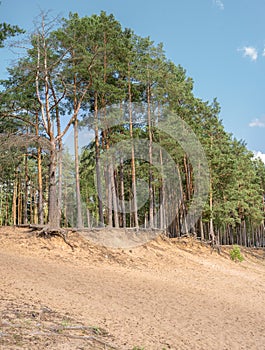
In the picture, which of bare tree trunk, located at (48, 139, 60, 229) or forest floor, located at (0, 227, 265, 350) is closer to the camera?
forest floor, located at (0, 227, 265, 350)

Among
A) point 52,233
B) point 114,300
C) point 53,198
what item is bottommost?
point 114,300

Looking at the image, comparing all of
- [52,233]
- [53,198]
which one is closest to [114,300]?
[52,233]

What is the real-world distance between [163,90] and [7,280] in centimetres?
1666

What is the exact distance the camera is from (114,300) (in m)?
8.78

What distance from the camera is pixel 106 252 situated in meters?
15.0

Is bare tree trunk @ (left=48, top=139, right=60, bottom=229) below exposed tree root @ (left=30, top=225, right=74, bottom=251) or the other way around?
the other way around

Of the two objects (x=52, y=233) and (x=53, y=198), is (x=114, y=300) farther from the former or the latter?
(x=53, y=198)

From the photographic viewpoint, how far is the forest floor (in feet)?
18.5

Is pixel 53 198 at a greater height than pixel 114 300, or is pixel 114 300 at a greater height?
pixel 53 198

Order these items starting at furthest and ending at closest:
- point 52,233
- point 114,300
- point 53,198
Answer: point 53,198
point 52,233
point 114,300

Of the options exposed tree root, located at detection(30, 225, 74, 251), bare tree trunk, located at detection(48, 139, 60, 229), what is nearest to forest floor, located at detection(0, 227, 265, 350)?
exposed tree root, located at detection(30, 225, 74, 251)

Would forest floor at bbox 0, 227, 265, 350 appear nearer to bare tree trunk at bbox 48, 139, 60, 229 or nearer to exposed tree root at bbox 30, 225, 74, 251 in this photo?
exposed tree root at bbox 30, 225, 74, 251

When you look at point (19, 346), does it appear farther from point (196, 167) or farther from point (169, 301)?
point (196, 167)

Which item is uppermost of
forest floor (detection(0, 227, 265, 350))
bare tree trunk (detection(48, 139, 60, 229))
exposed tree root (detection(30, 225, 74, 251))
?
bare tree trunk (detection(48, 139, 60, 229))
